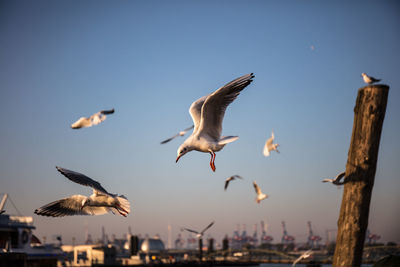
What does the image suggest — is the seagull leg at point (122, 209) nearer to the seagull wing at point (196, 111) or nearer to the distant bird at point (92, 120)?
the seagull wing at point (196, 111)

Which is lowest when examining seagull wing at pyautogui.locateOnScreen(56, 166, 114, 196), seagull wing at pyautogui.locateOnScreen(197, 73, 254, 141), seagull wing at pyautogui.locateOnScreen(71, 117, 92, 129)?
seagull wing at pyautogui.locateOnScreen(56, 166, 114, 196)

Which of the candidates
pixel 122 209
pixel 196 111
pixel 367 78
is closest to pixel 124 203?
pixel 122 209

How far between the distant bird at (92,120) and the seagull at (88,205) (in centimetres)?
270

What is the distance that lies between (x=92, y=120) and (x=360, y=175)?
21.3 feet

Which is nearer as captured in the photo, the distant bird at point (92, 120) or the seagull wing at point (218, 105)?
the seagull wing at point (218, 105)

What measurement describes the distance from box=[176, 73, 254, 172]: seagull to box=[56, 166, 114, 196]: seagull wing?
1.37 m

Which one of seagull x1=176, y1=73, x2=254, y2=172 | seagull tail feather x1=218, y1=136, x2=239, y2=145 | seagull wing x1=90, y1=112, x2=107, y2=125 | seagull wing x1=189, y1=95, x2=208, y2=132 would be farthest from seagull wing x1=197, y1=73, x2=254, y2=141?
seagull wing x1=90, y1=112, x2=107, y2=125

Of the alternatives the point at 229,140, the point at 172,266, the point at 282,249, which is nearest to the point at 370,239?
the point at 282,249

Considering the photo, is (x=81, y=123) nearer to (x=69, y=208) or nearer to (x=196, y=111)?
(x=69, y=208)

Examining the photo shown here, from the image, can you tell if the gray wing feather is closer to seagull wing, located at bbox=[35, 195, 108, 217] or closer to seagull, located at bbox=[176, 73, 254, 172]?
seagull wing, located at bbox=[35, 195, 108, 217]

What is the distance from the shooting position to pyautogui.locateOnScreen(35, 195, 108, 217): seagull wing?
26.1 ft

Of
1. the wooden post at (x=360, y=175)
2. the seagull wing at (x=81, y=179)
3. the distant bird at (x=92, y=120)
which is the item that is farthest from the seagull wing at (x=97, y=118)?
the wooden post at (x=360, y=175)

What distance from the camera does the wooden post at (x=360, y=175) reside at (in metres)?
6.24

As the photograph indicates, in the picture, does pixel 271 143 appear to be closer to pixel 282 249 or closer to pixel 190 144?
pixel 190 144
